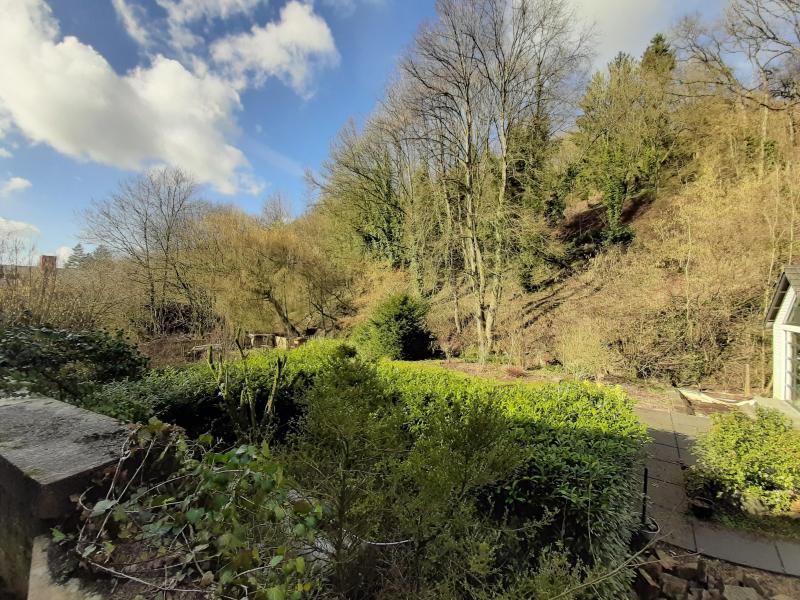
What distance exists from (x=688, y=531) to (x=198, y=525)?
17.5 feet

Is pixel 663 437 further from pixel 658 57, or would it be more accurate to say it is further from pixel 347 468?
pixel 658 57

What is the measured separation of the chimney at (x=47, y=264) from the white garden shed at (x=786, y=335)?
13.2 m

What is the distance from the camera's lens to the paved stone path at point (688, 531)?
3.89 metres

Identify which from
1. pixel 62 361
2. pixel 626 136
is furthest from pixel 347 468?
pixel 626 136

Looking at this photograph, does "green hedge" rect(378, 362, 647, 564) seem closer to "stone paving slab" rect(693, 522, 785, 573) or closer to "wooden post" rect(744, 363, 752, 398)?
"stone paving slab" rect(693, 522, 785, 573)

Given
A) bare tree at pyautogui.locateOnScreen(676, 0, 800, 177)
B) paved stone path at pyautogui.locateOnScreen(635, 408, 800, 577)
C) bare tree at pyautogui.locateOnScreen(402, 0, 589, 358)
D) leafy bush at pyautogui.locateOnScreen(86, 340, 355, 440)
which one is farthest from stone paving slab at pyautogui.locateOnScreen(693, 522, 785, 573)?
bare tree at pyautogui.locateOnScreen(676, 0, 800, 177)

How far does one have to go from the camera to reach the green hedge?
2842mm

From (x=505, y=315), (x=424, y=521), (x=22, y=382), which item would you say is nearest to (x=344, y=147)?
(x=505, y=315)

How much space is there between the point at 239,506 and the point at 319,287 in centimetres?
1627

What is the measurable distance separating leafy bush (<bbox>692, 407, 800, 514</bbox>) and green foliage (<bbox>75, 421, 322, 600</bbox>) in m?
5.46

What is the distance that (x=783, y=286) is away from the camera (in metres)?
7.74

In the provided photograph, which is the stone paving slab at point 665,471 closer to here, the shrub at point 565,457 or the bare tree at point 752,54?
the shrub at point 565,457

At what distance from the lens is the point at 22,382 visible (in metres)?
2.96

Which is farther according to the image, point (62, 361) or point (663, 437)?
point (663, 437)
